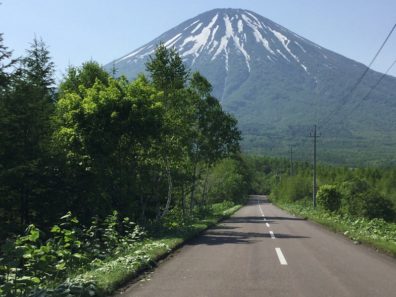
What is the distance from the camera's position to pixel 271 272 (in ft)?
36.1

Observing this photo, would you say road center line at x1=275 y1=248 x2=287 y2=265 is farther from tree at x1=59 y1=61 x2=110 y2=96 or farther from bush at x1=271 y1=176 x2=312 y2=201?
bush at x1=271 y1=176 x2=312 y2=201

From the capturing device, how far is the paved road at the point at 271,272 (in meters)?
8.91

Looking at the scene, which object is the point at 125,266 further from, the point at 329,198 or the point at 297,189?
the point at 297,189

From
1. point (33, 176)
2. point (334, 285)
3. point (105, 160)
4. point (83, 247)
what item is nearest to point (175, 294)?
point (334, 285)

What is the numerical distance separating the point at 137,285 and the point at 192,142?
92.0ft

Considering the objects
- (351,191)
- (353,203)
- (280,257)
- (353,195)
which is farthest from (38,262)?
(351,191)

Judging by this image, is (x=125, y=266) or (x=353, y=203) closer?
(x=125, y=266)

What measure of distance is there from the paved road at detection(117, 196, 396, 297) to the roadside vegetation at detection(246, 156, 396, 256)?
2.48 meters

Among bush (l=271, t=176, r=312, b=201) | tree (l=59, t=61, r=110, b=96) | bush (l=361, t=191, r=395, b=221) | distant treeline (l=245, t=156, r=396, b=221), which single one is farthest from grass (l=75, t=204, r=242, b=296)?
bush (l=271, t=176, r=312, b=201)

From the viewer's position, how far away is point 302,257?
13.7 metres

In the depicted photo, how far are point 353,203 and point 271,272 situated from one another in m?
71.6

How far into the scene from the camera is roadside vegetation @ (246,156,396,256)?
21688mm

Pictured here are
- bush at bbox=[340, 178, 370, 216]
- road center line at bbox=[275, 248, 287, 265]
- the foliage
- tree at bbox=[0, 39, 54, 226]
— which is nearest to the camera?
the foliage

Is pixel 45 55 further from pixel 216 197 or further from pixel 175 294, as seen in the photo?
pixel 216 197
